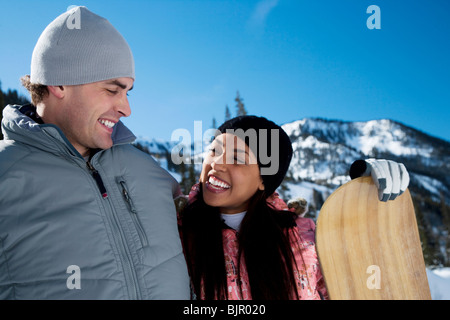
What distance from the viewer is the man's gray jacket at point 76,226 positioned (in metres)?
1.54

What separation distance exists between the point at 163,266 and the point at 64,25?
62.4 inches

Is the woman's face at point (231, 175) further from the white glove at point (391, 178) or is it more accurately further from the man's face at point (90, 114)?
the white glove at point (391, 178)

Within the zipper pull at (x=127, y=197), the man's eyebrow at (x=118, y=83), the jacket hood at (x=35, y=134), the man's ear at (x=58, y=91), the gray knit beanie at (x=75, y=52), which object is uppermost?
the gray knit beanie at (x=75, y=52)

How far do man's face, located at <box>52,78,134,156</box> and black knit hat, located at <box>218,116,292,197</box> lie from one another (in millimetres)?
945

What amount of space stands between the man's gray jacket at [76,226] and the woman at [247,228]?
1.41 ft

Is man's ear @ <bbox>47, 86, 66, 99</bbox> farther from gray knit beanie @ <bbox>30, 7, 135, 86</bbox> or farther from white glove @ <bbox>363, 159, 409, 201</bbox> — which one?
white glove @ <bbox>363, 159, 409, 201</bbox>

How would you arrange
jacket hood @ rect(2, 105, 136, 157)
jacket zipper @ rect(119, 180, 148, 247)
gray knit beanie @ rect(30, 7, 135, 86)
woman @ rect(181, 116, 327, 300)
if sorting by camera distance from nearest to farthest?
jacket hood @ rect(2, 105, 136, 157)
jacket zipper @ rect(119, 180, 148, 247)
gray knit beanie @ rect(30, 7, 135, 86)
woman @ rect(181, 116, 327, 300)

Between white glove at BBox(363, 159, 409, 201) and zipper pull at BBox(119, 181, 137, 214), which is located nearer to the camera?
zipper pull at BBox(119, 181, 137, 214)

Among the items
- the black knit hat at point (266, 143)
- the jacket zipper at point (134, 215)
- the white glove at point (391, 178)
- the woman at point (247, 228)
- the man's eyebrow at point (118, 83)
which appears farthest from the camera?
the black knit hat at point (266, 143)

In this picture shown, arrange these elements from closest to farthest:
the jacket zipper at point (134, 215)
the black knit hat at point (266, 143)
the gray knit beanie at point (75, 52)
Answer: the jacket zipper at point (134, 215) → the gray knit beanie at point (75, 52) → the black knit hat at point (266, 143)

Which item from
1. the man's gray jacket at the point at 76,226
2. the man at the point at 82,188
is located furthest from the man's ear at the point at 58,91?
the man's gray jacket at the point at 76,226

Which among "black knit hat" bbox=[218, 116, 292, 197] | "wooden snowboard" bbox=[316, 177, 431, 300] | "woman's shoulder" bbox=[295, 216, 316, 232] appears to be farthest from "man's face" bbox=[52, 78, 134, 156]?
"wooden snowboard" bbox=[316, 177, 431, 300]

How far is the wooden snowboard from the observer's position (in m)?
2.64
